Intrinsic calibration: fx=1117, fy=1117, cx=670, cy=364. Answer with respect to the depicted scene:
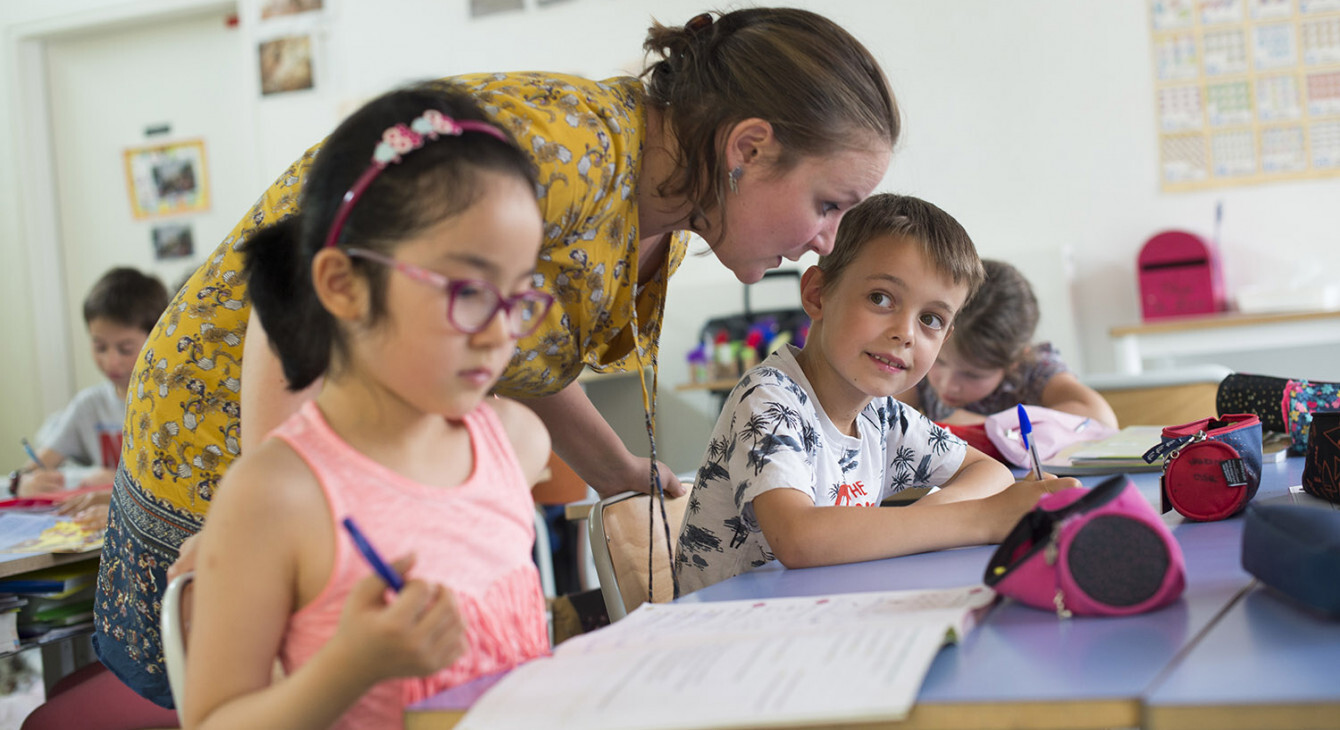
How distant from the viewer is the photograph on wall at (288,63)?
5.12m

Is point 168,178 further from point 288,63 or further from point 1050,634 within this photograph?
point 1050,634

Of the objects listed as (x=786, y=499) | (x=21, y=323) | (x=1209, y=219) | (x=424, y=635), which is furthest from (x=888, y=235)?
(x=21, y=323)

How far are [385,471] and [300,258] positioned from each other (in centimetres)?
18

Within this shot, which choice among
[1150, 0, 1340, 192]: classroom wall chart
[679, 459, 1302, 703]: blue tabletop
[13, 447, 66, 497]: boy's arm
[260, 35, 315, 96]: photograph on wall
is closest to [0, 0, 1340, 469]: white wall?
[1150, 0, 1340, 192]: classroom wall chart

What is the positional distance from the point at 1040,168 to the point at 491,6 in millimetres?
2452

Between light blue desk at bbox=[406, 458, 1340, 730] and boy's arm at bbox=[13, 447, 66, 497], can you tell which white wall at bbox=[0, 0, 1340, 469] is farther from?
light blue desk at bbox=[406, 458, 1340, 730]

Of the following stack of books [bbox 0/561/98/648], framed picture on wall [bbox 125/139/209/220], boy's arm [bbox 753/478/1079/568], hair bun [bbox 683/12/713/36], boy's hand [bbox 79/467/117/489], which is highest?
framed picture on wall [bbox 125/139/209/220]

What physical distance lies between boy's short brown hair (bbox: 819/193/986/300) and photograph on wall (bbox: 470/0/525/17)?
150 inches

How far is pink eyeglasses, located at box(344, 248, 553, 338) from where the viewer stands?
705 millimetres

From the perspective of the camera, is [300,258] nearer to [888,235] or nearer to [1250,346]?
[888,235]

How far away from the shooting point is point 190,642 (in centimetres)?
69

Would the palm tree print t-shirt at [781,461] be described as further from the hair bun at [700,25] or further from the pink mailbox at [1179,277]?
the pink mailbox at [1179,277]

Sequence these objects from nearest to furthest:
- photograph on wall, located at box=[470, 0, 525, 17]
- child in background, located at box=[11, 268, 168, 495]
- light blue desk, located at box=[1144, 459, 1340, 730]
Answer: light blue desk, located at box=[1144, 459, 1340, 730] → child in background, located at box=[11, 268, 168, 495] → photograph on wall, located at box=[470, 0, 525, 17]

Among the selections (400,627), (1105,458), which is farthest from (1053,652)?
(1105,458)
